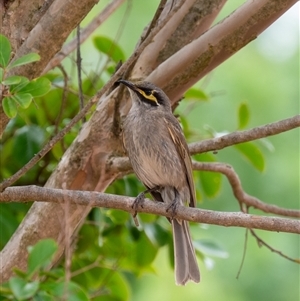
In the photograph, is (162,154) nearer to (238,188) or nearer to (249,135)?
(238,188)

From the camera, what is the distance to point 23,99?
2.89 meters

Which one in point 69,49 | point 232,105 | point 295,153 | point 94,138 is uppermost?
point 69,49

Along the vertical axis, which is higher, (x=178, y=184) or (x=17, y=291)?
(x=17, y=291)

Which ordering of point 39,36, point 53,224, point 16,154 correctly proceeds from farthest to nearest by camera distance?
point 16,154 → point 53,224 → point 39,36

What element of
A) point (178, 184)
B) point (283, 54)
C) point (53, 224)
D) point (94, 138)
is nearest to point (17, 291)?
point (53, 224)

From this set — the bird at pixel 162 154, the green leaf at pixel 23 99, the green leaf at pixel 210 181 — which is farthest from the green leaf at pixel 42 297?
the green leaf at pixel 210 181

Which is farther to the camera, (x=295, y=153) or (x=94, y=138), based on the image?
(x=295, y=153)

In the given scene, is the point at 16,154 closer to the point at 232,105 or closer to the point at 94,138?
the point at 94,138

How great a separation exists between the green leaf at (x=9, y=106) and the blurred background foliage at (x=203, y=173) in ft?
3.85

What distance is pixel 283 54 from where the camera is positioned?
794 centimetres

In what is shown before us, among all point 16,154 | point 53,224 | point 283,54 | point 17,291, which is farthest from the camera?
point 283,54

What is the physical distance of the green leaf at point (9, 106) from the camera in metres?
2.92

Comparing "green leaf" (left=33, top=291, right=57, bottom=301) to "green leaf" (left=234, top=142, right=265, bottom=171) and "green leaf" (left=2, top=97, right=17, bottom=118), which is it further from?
"green leaf" (left=234, top=142, right=265, bottom=171)

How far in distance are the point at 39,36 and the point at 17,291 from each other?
1.38 meters
